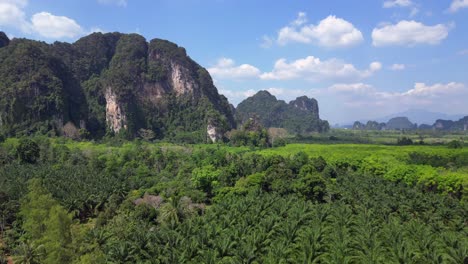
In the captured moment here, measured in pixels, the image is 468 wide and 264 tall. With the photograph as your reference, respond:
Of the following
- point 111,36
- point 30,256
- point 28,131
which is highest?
point 111,36

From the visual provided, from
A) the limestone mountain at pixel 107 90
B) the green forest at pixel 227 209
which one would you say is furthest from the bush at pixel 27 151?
the limestone mountain at pixel 107 90

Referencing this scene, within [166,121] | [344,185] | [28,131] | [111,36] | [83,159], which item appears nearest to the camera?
[344,185]

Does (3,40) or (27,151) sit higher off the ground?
(3,40)

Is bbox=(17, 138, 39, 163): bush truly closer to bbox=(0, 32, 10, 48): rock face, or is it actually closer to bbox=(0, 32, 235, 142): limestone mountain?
bbox=(0, 32, 235, 142): limestone mountain

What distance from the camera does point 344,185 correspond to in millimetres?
57531

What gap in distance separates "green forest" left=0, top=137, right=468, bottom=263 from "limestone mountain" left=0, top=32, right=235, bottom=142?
115 feet

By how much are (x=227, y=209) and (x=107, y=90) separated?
346 feet

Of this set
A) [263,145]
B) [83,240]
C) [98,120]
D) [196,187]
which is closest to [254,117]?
[263,145]

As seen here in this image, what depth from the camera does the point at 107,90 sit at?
134 metres

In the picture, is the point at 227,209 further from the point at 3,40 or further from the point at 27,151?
the point at 3,40

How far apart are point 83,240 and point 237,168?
37.1m

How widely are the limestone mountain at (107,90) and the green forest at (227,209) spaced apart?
35.0 m

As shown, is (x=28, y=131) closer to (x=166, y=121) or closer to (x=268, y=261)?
(x=166, y=121)

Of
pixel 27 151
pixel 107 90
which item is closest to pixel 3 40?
pixel 107 90
